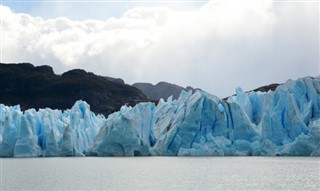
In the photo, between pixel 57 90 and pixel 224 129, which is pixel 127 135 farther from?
pixel 57 90

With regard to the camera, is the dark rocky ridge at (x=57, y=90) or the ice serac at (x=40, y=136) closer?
the ice serac at (x=40, y=136)

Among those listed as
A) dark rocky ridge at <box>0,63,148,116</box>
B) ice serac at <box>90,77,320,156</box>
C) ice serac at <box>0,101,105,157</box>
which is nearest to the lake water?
ice serac at <box>90,77,320,156</box>

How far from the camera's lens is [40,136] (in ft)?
137

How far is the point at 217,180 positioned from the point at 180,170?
16.3 ft

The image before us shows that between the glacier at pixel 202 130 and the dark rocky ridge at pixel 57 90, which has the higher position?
the dark rocky ridge at pixel 57 90

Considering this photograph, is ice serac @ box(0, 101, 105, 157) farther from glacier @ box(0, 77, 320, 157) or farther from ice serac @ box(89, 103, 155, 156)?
ice serac @ box(89, 103, 155, 156)

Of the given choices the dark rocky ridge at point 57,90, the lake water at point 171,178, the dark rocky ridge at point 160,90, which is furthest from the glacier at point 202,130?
the dark rocky ridge at point 160,90

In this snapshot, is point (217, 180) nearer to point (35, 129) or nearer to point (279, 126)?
point (279, 126)

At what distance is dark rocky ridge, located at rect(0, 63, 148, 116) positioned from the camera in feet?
320

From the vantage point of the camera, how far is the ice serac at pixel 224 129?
3528cm

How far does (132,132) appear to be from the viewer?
37062 mm

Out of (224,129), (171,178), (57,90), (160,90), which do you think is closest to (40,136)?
(224,129)

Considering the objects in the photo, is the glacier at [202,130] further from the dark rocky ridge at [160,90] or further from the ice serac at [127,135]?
the dark rocky ridge at [160,90]

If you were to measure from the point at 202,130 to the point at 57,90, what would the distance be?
6914cm
